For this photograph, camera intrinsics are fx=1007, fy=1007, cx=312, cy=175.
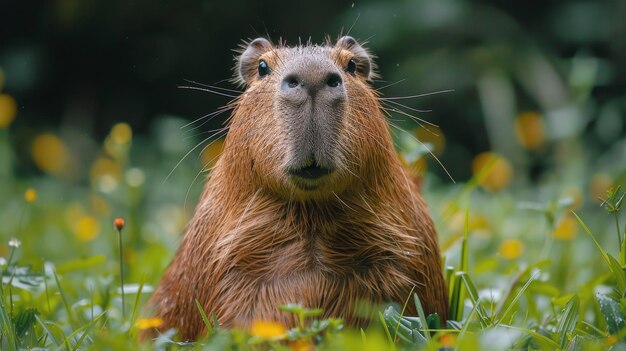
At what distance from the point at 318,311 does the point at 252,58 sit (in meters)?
1.50

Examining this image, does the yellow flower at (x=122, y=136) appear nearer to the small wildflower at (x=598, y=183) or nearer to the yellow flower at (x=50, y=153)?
the yellow flower at (x=50, y=153)

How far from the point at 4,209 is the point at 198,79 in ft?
7.47

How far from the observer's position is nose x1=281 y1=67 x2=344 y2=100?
3.54 metres

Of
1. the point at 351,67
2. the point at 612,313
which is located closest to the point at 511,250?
the point at 351,67

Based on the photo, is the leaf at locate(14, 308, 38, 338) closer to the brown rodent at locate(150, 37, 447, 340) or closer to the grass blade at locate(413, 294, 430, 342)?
the brown rodent at locate(150, 37, 447, 340)

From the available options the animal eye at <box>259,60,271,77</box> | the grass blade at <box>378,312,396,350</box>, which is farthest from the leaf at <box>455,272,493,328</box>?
the animal eye at <box>259,60,271,77</box>

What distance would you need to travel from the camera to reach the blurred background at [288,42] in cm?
796

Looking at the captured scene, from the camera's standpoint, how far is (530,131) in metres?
8.48

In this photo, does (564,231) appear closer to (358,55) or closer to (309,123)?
(358,55)

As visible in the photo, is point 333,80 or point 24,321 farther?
point 24,321

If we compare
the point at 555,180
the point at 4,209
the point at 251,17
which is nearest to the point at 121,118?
the point at 251,17

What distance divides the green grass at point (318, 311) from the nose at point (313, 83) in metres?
0.77

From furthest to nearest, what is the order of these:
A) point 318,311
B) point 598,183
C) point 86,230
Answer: point 598,183 → point 86,230 → point 318,311

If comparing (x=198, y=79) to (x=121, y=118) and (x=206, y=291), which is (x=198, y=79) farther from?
(x=206, y=291)
